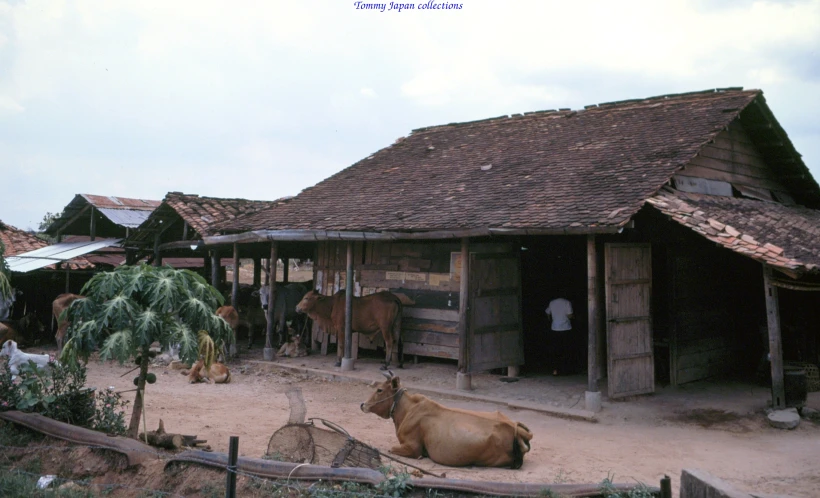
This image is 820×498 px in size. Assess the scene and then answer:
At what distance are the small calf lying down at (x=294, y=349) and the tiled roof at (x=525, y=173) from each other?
2662 millimetres

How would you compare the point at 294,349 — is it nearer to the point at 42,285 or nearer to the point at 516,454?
the point at 42,285

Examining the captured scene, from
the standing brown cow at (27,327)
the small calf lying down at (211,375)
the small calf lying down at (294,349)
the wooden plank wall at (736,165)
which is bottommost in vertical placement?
the small calf lying down at (211,375)

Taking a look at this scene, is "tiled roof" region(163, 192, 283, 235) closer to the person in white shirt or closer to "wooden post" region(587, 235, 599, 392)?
the person in white shirt

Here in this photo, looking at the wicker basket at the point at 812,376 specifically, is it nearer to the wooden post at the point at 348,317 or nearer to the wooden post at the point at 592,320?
the wooden post at the point at 592,320

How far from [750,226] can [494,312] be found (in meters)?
4.32

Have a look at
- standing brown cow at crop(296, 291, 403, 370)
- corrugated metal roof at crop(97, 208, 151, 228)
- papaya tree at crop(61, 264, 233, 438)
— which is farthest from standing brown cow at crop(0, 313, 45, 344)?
papaya tree at crop(61, 264, 233, 438)

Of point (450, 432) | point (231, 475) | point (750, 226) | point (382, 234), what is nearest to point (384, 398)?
point (450, 432)

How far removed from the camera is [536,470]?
6727mm

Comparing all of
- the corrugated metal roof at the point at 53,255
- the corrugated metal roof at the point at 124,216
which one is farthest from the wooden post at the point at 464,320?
the corrugated metal roof at the point at 124,216

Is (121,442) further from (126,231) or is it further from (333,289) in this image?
(126,231)

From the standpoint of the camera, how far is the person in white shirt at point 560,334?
11.5 m

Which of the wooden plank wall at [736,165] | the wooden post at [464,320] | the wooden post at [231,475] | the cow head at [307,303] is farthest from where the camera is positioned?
the cow head at [307,303]

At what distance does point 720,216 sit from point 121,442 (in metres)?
8.78

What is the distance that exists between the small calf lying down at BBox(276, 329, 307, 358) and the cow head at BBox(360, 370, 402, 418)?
7301 mm
